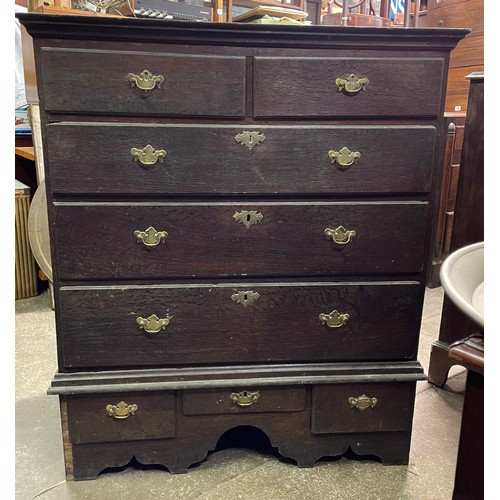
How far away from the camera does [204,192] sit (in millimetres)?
1284

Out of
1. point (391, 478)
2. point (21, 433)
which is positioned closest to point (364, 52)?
point (391, 478)

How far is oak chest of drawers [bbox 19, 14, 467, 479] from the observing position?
1.21 m

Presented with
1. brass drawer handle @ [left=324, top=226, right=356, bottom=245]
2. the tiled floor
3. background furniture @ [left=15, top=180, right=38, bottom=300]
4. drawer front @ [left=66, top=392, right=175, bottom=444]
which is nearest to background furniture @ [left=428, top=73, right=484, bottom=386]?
the tiled floor

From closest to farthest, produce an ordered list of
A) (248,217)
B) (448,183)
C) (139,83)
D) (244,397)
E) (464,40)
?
(139,83)
(248,217)
(244,397)
(448,183)
(464,40)

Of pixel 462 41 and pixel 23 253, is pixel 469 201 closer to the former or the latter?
pixel 462 41

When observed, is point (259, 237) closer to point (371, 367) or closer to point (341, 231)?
point (341, 231)

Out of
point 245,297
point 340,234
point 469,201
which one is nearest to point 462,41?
point 469,201

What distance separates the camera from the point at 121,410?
1.39m

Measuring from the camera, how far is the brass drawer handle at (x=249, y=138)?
1.25m

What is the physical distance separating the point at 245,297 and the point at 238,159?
14.9 inches

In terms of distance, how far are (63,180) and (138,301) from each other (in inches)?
14.5

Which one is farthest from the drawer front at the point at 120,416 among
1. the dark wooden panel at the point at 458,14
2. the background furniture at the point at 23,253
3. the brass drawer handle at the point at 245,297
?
the dark wooden panel at the point at 458,14

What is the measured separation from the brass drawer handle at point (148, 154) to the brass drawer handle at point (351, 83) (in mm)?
480

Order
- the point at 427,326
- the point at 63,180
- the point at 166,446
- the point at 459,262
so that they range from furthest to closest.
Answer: the point at 427,326 → the point at 166,446 → the point at 63,180 → the point at 459,262
